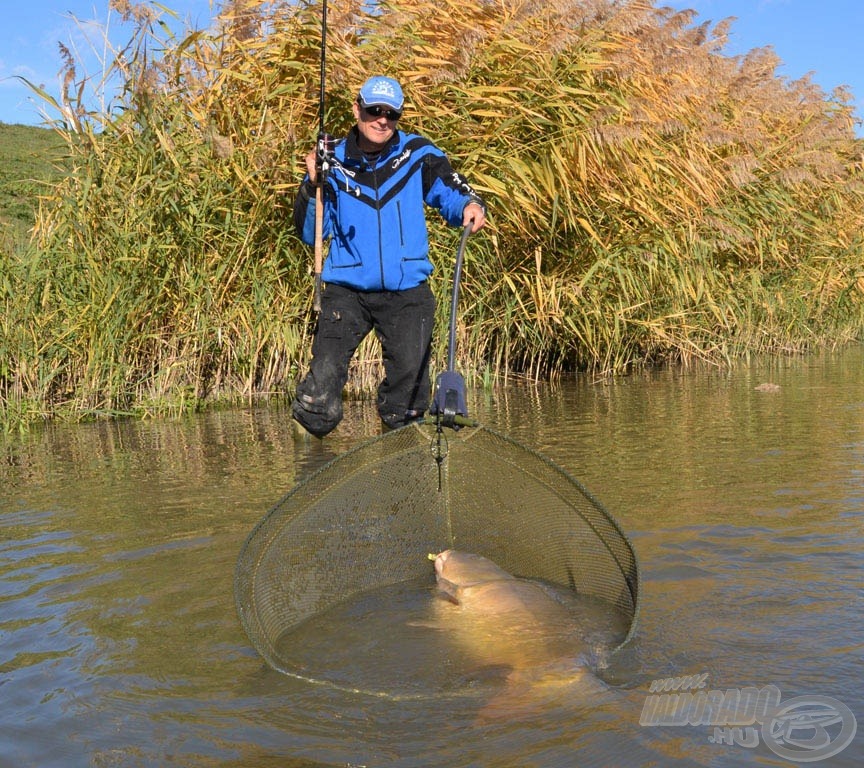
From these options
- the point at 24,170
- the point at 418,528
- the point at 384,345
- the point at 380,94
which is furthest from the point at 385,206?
the point at 24,170

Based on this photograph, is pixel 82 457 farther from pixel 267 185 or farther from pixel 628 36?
pixel 628 36

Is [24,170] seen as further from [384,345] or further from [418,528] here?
[418,528]

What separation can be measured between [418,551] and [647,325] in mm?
5994

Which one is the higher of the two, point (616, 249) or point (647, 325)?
point (616, 249)

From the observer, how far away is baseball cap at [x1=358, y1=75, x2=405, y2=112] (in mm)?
4820

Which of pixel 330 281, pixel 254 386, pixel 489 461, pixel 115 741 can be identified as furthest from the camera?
pixel 254 386

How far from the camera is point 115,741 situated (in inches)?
100

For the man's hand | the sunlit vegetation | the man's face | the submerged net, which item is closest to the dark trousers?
the man's hand

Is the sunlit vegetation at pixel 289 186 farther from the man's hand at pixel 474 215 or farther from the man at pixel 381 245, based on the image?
the man's hand at pixel 474 215

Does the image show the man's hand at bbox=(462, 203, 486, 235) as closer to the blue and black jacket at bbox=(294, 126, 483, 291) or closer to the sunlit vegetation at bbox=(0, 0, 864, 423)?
the blue and black jacket at bbox=(294, 126, 483, 291)

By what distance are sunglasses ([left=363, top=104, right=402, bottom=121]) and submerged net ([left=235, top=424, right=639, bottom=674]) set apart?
1.80 m

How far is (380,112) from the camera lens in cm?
488

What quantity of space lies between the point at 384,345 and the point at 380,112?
3.79 feet

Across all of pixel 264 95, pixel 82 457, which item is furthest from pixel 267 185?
pixel 82 457
